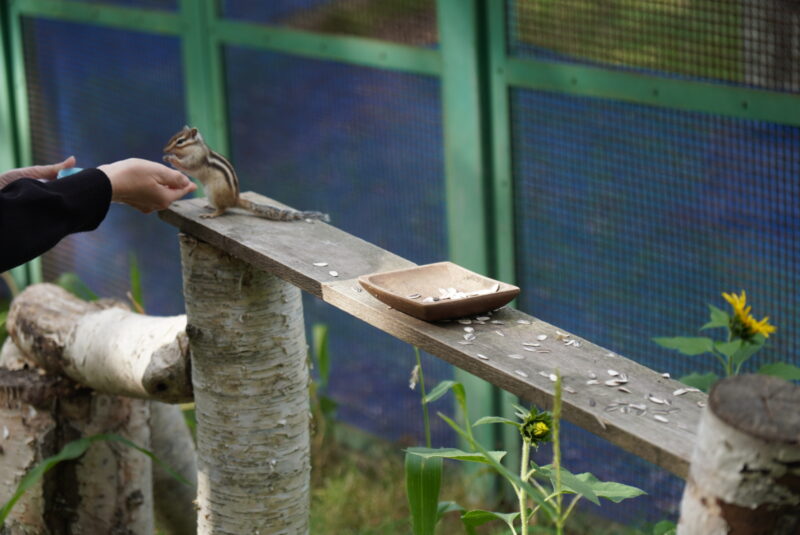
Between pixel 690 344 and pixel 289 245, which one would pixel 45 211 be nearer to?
pixel 289 245

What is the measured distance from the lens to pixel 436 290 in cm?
214

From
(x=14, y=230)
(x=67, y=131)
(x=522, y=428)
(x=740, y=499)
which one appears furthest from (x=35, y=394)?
(x=67, y=131)

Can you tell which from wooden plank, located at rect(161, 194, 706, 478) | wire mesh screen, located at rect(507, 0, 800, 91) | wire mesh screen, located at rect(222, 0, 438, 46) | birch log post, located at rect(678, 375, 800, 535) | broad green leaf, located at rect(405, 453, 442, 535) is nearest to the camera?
birch log post, located at rect(678, 375, 800, 535)

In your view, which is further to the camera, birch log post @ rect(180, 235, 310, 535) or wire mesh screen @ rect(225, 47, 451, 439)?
wire mesh screen @ rect(225, 47, 451, 439)

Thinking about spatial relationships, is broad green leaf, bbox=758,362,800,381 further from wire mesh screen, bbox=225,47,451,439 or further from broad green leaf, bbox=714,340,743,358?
wire mesh screen, bbox=225,47,451,439

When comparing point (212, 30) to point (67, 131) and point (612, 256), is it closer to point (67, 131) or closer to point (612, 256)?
point (67, 131)

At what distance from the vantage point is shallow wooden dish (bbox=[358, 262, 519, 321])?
1.98 meters

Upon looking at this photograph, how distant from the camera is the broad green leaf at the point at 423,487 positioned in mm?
2174

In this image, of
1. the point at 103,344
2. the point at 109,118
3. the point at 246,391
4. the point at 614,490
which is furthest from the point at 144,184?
the point at 109,118

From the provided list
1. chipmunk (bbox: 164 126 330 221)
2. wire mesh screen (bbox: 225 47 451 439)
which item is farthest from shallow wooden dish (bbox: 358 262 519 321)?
wire mesh screen (bbox: 225 47 451 439)

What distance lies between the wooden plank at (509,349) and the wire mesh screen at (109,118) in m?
Answer: 2.35

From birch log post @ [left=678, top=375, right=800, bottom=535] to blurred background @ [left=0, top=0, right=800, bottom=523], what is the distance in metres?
1.62

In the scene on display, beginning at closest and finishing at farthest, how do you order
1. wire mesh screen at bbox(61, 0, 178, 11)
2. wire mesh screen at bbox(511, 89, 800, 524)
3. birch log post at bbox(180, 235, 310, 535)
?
1. birch log post at bbox(180, 235, 310, 535)
2. wire mesh screen at bbox(511, 89, 800, 524)
3. wire mesh screen at bbox(61, 0, 178, 11)

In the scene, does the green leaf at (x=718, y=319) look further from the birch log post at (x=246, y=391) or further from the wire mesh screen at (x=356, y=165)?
the wire mesh screen at (x=356, y=165)
